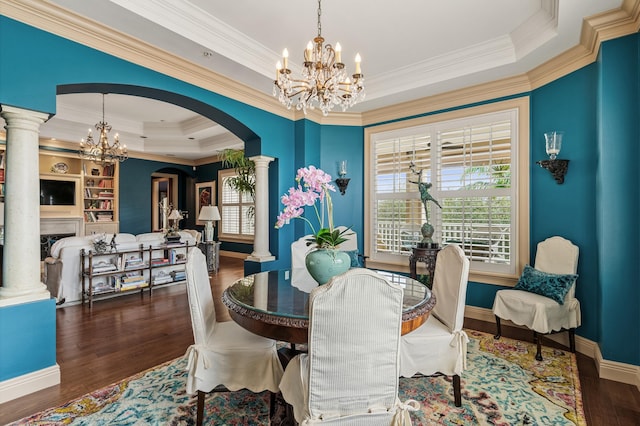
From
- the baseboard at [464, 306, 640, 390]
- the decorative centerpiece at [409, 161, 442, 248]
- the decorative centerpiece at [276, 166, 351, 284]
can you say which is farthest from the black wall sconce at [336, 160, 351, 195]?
the baseboard at [464, 306, 640, 390]

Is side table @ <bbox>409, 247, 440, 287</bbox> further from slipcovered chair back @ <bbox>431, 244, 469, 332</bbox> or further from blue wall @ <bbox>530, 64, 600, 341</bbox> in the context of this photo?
slipcovered chair back @ <bbox>431, 244, 469, 332</bbox>

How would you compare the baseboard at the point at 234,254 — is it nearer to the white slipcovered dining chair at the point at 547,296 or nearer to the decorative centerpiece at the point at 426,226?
the decorative centerpiece at the point at 426,226

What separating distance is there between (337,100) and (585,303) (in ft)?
9.84

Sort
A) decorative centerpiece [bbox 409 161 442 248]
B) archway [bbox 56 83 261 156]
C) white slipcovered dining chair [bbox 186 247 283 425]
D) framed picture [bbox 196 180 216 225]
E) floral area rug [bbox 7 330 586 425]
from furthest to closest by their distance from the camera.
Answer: framed picture [bbox 196 180 216 225], decorative centerpiece [bbox 409 161 442 248], archway [bbox 56 83 261 156], floral area rug [bbox 7 330 586 425], white slipcovered dining chair [bbox 186 247 283 425]

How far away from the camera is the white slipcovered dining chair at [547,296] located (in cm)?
283

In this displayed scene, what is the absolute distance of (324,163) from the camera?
480 centimetres


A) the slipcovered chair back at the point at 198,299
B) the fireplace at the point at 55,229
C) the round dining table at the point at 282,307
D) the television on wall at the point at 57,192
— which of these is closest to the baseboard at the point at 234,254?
the fireplace at the point at 55,229

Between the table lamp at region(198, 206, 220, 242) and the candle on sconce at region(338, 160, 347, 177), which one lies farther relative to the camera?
the table lamp at region(198, 206, 220, 242)

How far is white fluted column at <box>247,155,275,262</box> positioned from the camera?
435cm

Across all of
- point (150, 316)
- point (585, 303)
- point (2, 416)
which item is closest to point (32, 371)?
point (2, 416)

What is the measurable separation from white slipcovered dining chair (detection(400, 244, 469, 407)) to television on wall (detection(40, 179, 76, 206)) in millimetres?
8195

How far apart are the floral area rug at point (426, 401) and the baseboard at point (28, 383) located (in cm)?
34

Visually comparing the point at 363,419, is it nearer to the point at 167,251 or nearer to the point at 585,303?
the point at 585,303

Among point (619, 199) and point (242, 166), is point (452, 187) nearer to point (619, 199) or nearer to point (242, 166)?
point (619, 199)
